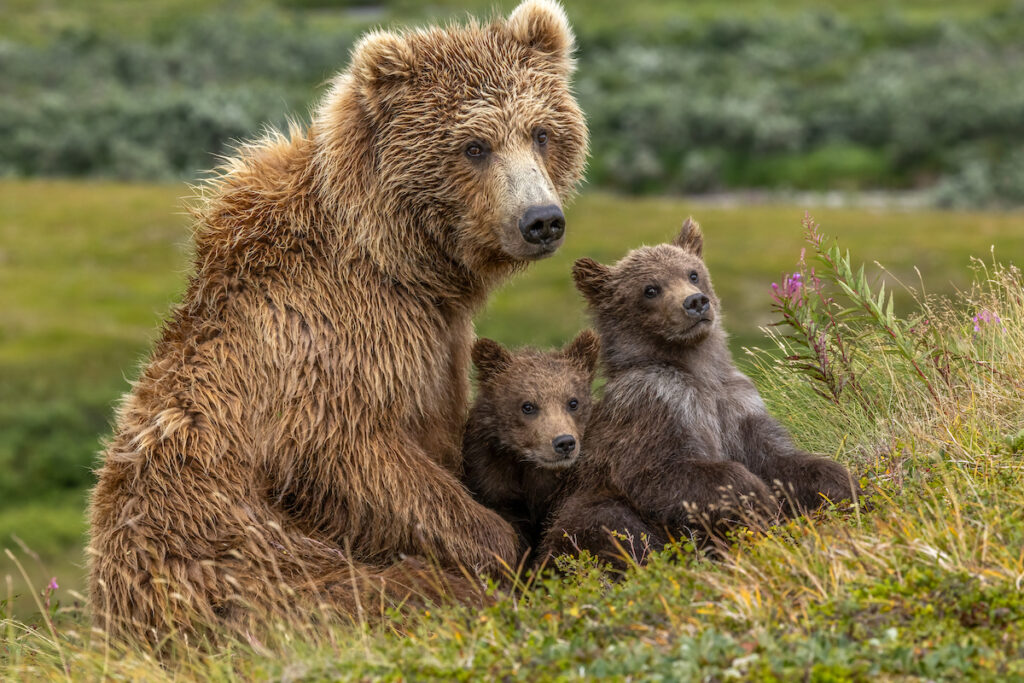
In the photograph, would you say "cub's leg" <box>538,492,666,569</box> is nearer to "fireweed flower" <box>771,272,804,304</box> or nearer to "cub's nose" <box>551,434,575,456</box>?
"cub's nose" <box>551,434,575,456</box>

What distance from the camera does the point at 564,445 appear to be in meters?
7.04

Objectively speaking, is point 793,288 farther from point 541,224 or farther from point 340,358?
point 340,358

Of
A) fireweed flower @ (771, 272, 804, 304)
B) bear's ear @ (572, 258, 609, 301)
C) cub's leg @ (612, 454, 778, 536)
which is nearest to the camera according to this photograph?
cub's leg @ (612, 454, 778, 536)

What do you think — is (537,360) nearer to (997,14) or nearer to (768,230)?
(768,230)

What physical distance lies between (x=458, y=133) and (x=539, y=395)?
168 cm

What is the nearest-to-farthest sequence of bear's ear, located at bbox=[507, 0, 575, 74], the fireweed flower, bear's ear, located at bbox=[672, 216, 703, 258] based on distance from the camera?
bear's ear, located at bbox=[507, 0, 575, 74] → the fireweed flower → bear's ear, located at bbox=[672, 216, 703, 258]

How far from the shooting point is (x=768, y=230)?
35.4 meters

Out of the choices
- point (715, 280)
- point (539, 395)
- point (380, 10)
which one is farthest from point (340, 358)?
point (380, 10)

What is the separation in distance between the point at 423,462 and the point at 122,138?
1723 inches

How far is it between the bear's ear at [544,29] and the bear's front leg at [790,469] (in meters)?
2.50

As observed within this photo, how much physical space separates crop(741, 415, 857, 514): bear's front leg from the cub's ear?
119 cm

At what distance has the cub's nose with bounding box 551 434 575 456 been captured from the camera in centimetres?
704

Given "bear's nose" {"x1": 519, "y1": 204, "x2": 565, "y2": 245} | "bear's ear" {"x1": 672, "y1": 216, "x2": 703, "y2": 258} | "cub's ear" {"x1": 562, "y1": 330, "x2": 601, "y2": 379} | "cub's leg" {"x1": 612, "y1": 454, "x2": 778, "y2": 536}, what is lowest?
"cub's leg" {"x1": 612, "y1": 454, "x2": 778, "y2": 536}

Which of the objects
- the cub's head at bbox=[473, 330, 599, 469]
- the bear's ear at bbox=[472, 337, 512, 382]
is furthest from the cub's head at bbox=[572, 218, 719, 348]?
the bear's ear at bbox=[472, 337, 512, 382]
